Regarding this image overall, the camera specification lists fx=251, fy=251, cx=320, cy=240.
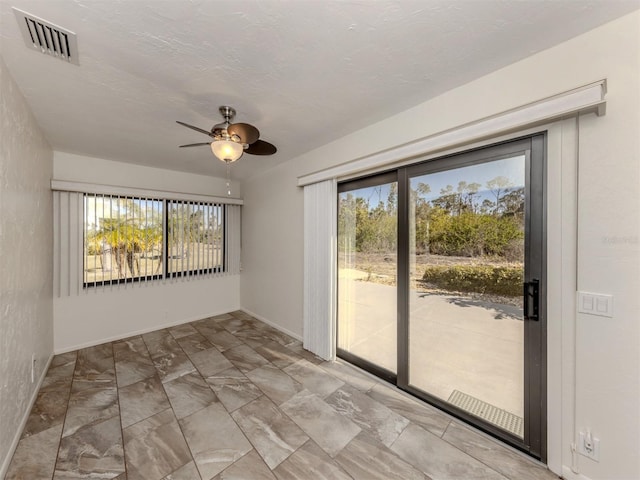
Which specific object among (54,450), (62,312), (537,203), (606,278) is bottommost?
(54,450)

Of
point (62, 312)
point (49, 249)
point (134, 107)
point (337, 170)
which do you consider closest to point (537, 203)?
point (337, 170)

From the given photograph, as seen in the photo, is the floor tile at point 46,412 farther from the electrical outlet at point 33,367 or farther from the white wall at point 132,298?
the white wall at point 132,298

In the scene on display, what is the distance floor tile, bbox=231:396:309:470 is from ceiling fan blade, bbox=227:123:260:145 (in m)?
2.10

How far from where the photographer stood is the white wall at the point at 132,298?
3125mm

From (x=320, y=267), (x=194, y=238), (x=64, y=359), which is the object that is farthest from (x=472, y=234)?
(x=64, y=359)

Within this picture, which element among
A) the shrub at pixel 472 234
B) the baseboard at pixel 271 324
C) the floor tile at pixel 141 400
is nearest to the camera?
the shrub at pixel 472 234

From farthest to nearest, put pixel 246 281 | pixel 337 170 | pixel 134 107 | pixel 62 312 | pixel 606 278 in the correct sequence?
pixel 246 281, pixel 62 312, pixel 337 170, pixel 134 107, pixel 606 278

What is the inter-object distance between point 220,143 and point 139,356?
9.01ft

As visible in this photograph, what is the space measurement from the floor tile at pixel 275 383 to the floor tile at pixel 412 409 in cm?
71

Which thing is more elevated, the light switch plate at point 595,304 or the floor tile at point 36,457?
the light switch plate at point 595,304

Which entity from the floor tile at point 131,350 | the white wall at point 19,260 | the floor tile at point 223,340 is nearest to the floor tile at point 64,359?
the white wall at point 19,260

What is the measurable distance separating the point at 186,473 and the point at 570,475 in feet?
7.30

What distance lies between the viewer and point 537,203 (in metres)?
1.56

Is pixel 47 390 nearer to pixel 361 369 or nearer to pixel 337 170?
pixel 361 369
